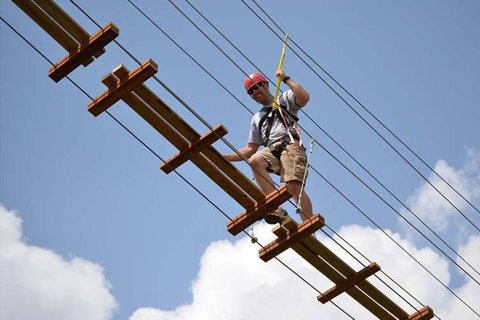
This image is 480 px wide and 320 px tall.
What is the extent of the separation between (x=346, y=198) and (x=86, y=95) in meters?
3.16

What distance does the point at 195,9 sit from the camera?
34.6 ft

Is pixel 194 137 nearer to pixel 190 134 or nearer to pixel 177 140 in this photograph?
pixel 190 134

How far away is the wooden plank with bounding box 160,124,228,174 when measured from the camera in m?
10.1

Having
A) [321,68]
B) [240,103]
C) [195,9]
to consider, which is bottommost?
[240,103]

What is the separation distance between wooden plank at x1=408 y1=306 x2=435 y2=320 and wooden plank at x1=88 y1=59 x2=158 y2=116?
485 cm

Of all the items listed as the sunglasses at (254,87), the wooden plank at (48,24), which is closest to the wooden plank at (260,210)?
the sunglasses at (254,87)

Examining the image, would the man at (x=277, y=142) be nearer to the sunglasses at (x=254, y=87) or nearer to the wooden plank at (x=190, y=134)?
the sunglasses at (x=254, y=87)

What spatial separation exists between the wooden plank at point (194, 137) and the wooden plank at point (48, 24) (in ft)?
2.59

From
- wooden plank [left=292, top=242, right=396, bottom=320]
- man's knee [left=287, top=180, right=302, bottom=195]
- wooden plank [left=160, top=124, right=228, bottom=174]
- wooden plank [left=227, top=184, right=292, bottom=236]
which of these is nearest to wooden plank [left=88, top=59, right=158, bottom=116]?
wooden plank [left=160, top=124, right=228, bottom=174]

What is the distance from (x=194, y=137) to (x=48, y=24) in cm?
187

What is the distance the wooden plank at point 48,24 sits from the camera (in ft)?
31.1

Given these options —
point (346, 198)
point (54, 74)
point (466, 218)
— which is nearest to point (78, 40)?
point (54, 74)

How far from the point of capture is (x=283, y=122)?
11516 mm

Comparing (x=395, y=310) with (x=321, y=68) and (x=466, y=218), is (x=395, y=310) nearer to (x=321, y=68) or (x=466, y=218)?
(x=466, y=218)
